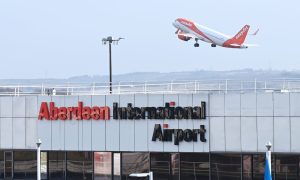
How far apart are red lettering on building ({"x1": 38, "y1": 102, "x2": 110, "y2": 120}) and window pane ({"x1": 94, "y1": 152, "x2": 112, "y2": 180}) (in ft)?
8.26

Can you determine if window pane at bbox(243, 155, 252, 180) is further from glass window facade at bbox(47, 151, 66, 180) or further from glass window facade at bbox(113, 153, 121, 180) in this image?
glass window facade at bbox(47, 151, 66, 180)

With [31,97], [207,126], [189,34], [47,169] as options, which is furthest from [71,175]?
[189,34]

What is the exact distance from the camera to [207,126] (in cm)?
4706

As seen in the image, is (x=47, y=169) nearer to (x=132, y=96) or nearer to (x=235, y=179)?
(x=132, y=96)

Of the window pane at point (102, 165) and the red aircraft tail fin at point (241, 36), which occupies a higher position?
the red aircraft tail fin at point (241, 36)

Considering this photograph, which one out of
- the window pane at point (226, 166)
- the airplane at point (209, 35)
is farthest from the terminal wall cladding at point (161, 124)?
the airplane at point (209, 35)

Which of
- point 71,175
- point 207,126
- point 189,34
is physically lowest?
point 71,175

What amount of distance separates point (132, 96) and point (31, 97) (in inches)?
278

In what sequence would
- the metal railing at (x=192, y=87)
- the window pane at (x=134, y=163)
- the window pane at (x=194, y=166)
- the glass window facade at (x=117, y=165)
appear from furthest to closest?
the glass window facade at (x=117, y=165), the window pane at (x=134, y=163), the window pane at (x=194, y=166), the metal railing at (x=192, y=87)

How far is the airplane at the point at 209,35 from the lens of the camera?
111m

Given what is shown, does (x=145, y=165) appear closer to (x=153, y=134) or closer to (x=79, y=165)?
(x=153, y=134)

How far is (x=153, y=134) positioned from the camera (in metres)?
48.7

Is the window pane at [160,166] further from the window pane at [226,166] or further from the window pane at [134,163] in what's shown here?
the window pane at [226,166]

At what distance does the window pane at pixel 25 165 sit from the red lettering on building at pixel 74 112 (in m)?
3.23
